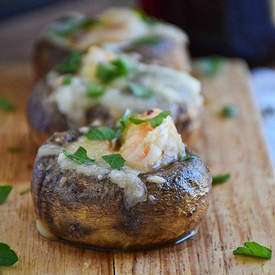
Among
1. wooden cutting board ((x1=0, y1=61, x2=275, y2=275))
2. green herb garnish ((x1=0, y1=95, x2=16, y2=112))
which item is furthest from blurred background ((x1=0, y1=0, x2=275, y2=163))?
green herb garnish ((x1=0, y1=95, x2=16, y2=112))

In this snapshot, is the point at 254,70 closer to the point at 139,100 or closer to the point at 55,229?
the point at 139,100

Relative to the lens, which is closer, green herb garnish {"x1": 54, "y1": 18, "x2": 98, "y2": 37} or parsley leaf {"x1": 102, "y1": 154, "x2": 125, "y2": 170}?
parsley leaf {"x1": 102, "y1": 154, "x2": 125, "y2": 170}

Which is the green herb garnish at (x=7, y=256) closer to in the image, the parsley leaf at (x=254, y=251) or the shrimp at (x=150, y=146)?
the shrimp at (x=150, y=146)

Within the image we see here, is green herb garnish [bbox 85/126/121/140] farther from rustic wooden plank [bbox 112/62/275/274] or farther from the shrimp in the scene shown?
rustic wooden plank [bbox 112/62/275/274]

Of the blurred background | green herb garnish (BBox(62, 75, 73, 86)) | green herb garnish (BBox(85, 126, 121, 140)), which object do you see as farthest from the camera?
the blurred background

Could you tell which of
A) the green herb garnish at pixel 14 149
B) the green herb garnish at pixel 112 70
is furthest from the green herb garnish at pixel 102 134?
the green herb garnish at pixel 14 149
